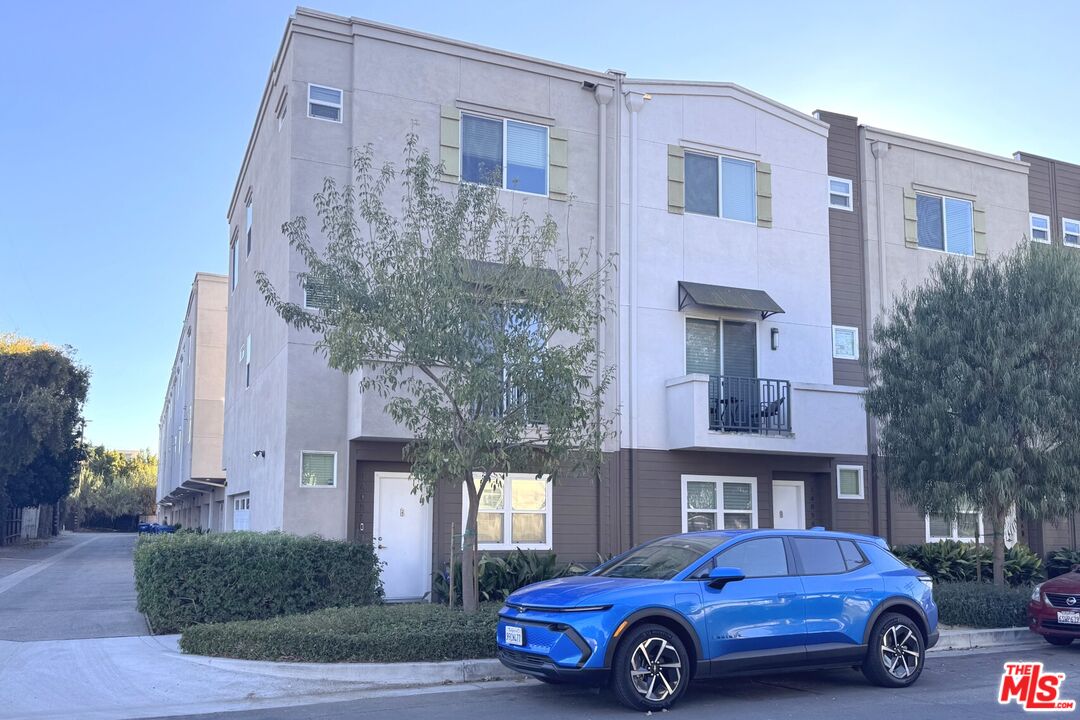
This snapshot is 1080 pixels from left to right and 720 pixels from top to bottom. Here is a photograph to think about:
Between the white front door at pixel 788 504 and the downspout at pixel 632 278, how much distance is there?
321 centimetres

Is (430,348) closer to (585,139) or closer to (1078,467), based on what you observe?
(585,139)

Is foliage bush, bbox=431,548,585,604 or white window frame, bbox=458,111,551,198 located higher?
white window frame, bbox=458,111,551,198

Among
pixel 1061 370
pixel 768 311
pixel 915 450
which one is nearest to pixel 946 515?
pixel 915 450

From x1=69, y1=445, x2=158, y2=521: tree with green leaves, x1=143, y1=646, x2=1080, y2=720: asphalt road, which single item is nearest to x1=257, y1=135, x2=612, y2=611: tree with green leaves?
x1=143, y1=646, x2=1080, y2=720: asphalt road

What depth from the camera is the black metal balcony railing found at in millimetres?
17125

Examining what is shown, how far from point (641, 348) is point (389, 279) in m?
6.76

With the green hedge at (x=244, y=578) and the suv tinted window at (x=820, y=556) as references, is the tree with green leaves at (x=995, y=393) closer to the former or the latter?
the suv tinted window at (x=820, y=556)

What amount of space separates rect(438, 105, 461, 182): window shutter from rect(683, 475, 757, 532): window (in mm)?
6547

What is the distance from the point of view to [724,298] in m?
17.5

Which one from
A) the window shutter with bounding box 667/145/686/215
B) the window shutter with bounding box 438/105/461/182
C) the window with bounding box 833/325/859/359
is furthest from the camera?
the window with bounding box 833/325/859/359

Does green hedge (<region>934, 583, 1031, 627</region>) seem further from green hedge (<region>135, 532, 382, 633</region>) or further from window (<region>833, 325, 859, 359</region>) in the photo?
green hedge (<region>135, 532, 382, 633</region>)

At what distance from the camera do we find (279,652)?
10.4 metres

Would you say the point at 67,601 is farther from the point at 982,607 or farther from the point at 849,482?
the point at 982,607

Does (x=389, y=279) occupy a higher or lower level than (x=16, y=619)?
higher
